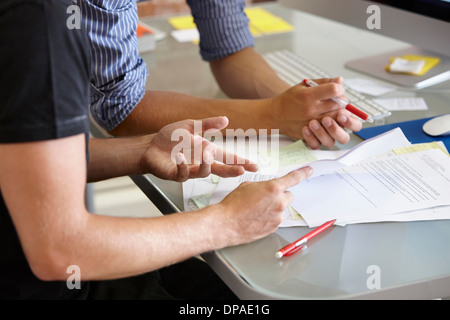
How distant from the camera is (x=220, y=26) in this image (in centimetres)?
140

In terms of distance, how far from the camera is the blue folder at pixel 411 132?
108 cm

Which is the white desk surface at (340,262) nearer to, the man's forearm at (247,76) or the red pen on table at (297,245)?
the red pen on table at (297,245)

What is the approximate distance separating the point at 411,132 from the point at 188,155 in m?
0.42

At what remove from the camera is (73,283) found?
35.5 inches

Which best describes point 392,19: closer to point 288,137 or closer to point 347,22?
point 347,22

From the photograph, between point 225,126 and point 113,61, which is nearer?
point 225,126

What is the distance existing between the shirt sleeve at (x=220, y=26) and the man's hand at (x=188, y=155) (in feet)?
1.43

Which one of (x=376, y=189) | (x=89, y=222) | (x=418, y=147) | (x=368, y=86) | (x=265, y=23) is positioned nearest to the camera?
(x=89, y=222)

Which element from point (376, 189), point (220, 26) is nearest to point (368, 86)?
point (220, 26)

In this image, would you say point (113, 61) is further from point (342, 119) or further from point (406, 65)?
point (406, 65)

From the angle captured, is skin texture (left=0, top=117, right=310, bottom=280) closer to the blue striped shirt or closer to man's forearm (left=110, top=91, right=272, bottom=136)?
man's forearm (left=110, top=91, right=272, bottom=136)

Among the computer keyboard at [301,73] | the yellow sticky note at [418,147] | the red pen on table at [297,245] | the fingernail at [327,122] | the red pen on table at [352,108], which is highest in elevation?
the red pen on table at [352,108]

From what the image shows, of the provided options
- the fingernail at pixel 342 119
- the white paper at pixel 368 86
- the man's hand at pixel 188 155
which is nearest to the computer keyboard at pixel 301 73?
the white paper at pixel 368 86
